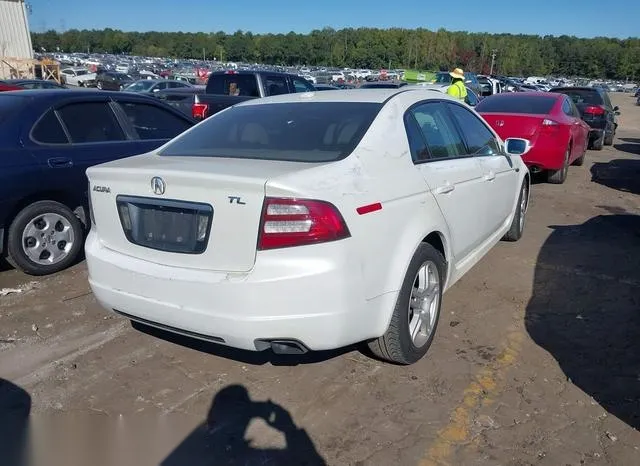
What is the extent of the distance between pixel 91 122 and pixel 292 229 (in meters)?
3.61

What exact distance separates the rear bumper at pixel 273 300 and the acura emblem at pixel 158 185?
0.39m

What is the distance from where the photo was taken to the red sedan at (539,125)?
344 inches

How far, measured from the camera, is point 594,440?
9.26 feet

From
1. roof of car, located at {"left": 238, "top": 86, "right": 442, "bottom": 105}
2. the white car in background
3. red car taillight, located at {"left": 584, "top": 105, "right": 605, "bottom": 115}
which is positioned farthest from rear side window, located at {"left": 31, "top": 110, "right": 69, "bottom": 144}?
the white car in background

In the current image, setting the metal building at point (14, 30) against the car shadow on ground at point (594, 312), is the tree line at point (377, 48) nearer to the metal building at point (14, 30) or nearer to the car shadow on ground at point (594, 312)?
the metal building at point (14, 30)

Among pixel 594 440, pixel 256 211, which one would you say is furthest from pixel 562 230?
pixel 256 211

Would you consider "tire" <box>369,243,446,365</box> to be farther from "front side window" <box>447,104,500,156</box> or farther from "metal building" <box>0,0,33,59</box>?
"metal building" <box>0,0,33,59</box>

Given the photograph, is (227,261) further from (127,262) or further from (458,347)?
(458,347)

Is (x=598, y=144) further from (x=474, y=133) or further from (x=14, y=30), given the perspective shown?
(x=14, y=30)

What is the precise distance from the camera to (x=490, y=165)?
461 cm

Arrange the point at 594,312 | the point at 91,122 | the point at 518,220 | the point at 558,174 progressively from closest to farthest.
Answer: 1. the point at 594,312
2. the point at 91,122
3. the point at 518,220
4. the point at 558,174

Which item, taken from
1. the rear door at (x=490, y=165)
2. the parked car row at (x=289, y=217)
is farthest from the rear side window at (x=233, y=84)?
the rear door at (x=490, y=165)

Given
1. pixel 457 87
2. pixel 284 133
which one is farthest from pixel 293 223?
pixel 457 87

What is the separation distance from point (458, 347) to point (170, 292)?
1.96 metres
